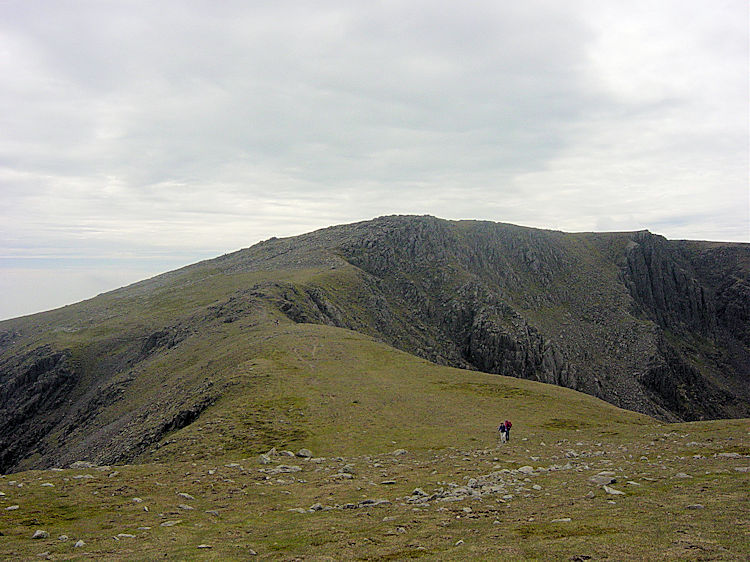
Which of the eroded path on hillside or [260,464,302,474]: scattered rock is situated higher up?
the eroded path on hillside

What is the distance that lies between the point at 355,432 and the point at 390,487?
1739 cm

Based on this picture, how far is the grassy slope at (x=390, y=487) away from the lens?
14.0 m

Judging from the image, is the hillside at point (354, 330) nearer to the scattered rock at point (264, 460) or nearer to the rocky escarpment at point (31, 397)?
the rocky escarpment at point (31, 397)

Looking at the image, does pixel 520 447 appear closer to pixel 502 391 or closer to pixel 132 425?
pixel 502 391

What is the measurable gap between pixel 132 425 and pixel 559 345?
13587 cm

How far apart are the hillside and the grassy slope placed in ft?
8.24

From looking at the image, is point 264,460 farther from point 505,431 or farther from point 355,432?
point 505,431

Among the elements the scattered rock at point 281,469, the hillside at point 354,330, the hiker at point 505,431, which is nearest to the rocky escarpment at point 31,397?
the hillside at point 354,330

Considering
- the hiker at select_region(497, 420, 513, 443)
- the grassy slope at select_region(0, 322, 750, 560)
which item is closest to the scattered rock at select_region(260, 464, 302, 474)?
the grassy slope at select_region(0, 322, 750, 560)

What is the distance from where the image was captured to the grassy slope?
14.0m

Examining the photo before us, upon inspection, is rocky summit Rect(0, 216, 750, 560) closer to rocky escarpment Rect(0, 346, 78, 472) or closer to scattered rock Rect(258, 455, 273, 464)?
scattered rock Rect(258, 455, 273, 464)

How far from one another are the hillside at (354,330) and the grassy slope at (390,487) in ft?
8.24

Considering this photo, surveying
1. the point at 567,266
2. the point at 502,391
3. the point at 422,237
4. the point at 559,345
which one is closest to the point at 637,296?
the point at 567,266

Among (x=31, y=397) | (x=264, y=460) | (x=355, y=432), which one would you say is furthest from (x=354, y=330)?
(x=264, y=460)
